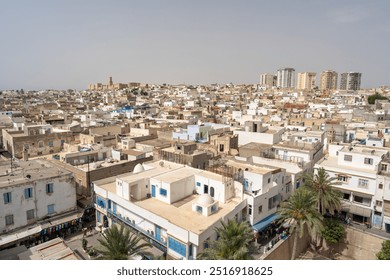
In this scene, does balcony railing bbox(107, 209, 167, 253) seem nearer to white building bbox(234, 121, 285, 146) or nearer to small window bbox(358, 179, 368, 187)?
small window bbox(358, 179, 368, 187)

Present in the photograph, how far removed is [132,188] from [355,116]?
128ft

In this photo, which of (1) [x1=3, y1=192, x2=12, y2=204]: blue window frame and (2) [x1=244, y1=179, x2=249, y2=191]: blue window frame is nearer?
(1) [x1=3, y1=192, x2=12, y2=204]: blue window frame

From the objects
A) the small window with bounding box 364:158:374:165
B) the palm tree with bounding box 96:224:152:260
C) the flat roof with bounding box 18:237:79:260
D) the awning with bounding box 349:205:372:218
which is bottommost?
the awning with bounding box 349:205:372:218

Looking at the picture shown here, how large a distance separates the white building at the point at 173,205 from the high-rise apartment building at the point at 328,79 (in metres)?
128

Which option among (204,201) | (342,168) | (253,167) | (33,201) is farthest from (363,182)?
(33,201)

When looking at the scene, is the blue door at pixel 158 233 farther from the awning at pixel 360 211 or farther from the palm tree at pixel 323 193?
the awning at pixel 360 211

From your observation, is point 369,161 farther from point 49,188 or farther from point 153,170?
point 49,188

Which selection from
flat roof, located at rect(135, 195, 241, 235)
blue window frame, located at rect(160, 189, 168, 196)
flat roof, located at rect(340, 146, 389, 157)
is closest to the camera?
flat roof, located at rect(135, 195, 241, 235)

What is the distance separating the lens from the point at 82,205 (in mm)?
18656

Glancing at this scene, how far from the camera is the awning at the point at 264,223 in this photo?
50.5ft

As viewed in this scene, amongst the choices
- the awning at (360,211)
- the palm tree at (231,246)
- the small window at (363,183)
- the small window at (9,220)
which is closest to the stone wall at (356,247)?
the awning at (360,211)

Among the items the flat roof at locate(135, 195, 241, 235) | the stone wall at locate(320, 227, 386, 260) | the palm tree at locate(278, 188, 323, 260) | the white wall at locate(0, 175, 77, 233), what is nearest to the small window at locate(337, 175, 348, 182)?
the stone wall at locate(320, 227, 386, 260)

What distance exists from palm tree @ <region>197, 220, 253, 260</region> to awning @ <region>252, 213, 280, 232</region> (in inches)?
179

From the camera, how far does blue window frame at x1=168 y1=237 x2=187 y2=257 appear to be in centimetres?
1230
